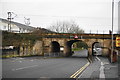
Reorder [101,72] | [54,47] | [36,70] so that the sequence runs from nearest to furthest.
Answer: [101,72]
[36,70]
[54,47]

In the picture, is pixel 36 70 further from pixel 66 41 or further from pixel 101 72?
pixel 66 41

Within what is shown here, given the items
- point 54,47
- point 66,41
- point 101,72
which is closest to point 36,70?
point 101,72

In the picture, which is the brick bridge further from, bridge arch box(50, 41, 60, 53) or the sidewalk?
the sidewalk

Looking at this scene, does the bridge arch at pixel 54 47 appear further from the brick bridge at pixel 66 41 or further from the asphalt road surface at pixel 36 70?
the asphalt road surface at pixel 36 70

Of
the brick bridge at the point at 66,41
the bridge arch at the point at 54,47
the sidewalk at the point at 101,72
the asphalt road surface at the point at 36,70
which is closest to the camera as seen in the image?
the asphalt road surface at the point at 36,70

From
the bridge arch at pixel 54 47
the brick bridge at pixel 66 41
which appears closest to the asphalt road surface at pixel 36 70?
the brick bridge at pixel 66 41

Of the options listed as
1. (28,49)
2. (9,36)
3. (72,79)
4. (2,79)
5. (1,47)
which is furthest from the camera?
(28,49)

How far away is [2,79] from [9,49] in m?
32.4

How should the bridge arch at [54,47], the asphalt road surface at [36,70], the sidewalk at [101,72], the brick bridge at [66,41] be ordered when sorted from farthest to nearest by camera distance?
the bridge arch at [54,47], the brick bridge at [66,41], the sidewalk at [101,72], the asphalt road surface at [36,70]

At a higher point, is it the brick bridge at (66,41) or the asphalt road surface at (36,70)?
the brick bridge at (66,41)

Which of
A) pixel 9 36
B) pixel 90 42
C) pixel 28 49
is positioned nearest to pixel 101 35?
pixel 90 42

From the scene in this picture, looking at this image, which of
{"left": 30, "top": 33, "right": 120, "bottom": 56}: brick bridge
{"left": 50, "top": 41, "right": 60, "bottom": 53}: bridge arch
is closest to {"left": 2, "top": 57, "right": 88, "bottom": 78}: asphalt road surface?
{"left": 30, "top": 33, "right": 120, "bottom": 56}: brick bridge

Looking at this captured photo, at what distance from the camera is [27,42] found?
1988 inches

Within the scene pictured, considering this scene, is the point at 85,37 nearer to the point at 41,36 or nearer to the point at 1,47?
the point at 41,36
